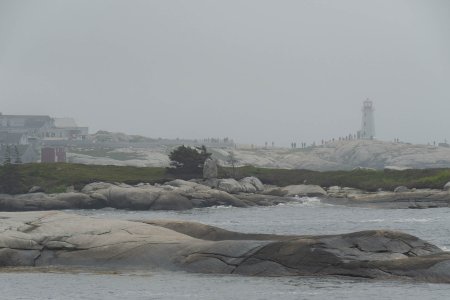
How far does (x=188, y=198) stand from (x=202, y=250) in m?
73.5

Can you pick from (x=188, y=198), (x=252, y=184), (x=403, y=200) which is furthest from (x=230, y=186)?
(x=403, y=200)

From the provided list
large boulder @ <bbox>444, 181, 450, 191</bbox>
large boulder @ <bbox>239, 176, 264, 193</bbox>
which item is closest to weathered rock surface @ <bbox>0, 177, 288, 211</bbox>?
large boulder @ <bbox>239, 176, 264, 193</bbox>

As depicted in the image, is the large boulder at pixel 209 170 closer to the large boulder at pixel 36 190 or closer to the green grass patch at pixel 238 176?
the green grass patch at pixel 238 176

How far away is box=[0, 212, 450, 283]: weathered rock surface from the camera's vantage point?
37397mm

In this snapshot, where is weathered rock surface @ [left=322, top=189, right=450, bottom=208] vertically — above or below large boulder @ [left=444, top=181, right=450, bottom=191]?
below

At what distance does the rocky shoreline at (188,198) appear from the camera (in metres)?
109

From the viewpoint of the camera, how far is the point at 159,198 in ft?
360

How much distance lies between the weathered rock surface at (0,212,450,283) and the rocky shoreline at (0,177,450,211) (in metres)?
60.6

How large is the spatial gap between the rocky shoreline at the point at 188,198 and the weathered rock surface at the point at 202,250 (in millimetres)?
60561

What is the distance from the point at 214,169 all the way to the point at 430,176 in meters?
33.8

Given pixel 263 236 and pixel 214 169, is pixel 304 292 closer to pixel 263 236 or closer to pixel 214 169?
pixel 263 236

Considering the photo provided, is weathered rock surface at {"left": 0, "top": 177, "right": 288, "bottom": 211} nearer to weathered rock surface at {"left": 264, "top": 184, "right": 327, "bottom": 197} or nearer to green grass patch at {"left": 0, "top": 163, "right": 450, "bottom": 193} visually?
weathered rock surface at {"left": 264, "top": 184, "right": 327, "bottom": 197}

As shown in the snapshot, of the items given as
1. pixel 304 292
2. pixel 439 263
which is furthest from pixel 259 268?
pixel 439 263

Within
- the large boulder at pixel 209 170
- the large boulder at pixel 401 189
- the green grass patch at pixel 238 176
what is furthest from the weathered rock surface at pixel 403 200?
the large boulder at pixel 209 170
